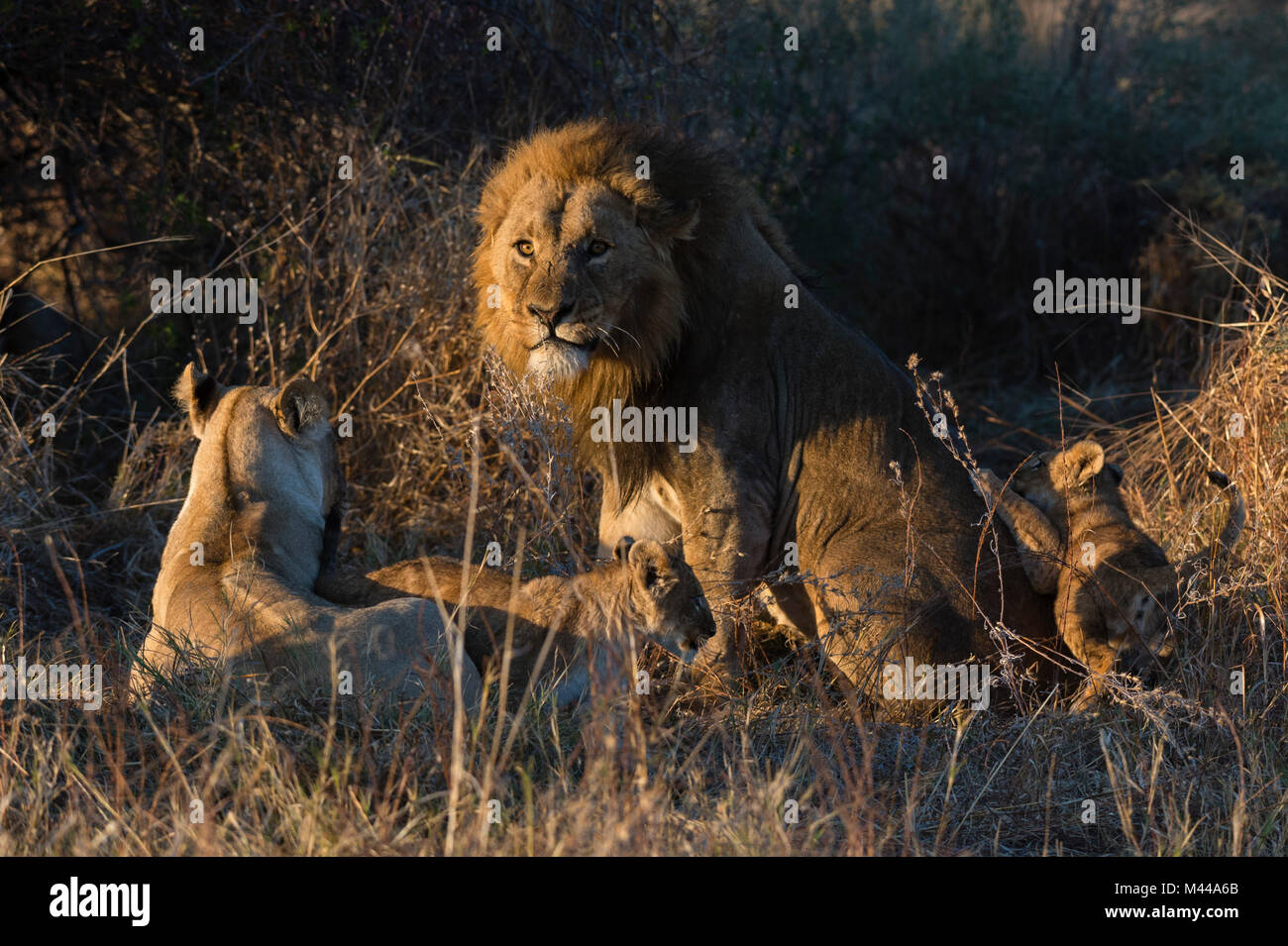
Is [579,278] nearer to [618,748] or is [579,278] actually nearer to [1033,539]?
[618,748]

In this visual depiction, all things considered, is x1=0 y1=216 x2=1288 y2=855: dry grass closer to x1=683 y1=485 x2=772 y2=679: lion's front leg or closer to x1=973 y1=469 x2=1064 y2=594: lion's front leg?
x1=683 y1=485 x2=772 y2=679: lion's front leg

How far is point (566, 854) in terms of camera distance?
345cm

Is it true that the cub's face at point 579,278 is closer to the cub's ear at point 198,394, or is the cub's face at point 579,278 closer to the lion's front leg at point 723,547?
the lion's front leg at point 723,547

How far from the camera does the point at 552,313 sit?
4879mm

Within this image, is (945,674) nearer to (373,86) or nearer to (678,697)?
(678,697)

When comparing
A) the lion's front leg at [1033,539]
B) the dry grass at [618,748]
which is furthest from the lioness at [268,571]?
the lion's front leg at [1033,539]

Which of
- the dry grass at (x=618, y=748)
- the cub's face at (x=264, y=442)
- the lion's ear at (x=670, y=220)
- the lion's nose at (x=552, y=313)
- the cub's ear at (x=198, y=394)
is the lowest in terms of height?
the dry grass at (x=618, y=748)

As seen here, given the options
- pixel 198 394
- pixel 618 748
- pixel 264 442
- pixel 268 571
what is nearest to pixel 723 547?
pixel 618 748

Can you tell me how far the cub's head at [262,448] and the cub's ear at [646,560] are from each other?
4.35 ft

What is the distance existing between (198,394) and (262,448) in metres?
0.34

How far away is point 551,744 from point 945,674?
1380 mm

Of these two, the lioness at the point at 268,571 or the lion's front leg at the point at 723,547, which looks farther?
the lion's front leg at the point at 723,547

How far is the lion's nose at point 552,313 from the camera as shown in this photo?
4.88 meters

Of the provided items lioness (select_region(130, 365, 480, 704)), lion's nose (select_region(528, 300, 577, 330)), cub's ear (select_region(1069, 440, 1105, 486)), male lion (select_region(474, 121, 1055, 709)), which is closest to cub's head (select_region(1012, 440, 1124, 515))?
cub's ear (select_region(1069, 440, 1105, 486))
